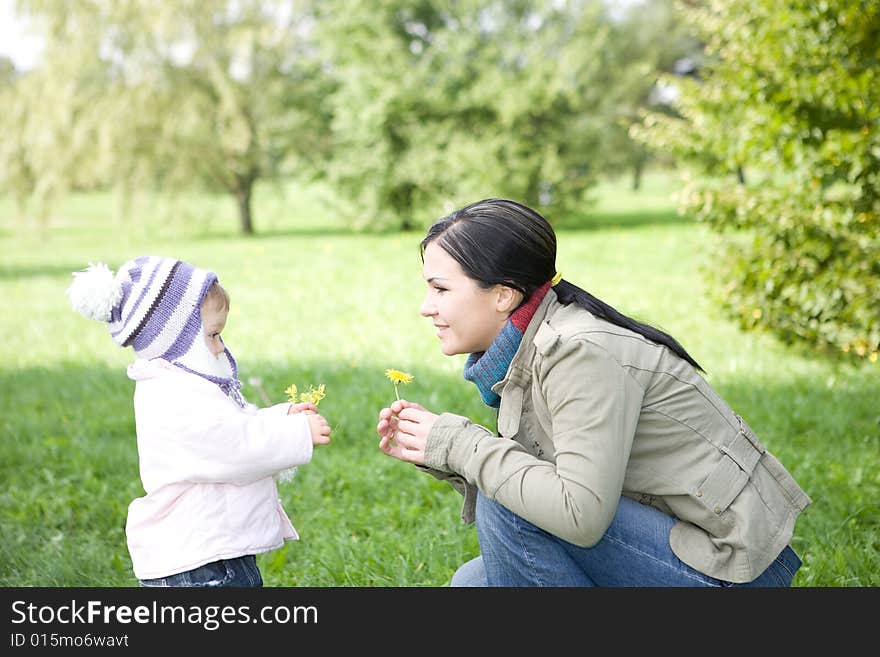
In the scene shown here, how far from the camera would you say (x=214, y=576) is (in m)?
2.34

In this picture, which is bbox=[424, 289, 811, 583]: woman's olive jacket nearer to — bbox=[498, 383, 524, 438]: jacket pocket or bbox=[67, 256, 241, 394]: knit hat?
bbox=[498, 383, 524, 438]: jacket pocket

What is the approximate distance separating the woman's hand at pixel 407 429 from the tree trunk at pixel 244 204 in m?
17.2

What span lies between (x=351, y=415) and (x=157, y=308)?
8.69 ft

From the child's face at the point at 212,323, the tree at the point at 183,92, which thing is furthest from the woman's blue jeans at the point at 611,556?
the tree at the point at 183,92

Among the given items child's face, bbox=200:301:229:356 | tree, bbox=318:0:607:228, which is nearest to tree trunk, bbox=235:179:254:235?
tree, bbox=318:0:607:228

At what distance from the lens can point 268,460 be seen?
7.53 feet

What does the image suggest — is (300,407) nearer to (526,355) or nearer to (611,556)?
(526,355)

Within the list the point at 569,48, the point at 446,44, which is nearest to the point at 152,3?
the point at 446,44

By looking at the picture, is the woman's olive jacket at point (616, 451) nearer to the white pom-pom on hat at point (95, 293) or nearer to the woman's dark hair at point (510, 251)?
the woman's dark hair at point (510, 251)

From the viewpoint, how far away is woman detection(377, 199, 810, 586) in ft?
6.69

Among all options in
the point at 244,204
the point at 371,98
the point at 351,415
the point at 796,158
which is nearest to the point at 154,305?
the point at 351,415

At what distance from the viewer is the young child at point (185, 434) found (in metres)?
2.26

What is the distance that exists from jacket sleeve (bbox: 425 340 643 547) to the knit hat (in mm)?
758
